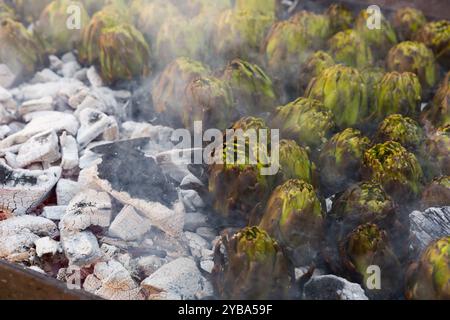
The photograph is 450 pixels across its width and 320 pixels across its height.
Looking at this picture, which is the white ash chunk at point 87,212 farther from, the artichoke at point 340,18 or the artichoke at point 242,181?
the artichoke at point 340,18

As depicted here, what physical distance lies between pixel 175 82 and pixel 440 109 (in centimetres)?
98

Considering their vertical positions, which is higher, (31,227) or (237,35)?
(237,35)

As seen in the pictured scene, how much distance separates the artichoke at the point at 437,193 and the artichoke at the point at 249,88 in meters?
0.69

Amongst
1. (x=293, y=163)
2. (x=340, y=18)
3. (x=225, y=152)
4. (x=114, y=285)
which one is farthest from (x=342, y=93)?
(x=114, y=285)

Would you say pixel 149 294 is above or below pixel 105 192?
below

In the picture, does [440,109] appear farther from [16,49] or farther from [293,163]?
[16,49]

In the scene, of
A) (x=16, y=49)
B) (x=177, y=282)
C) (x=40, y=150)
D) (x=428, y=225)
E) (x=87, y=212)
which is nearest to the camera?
(x=177, y=282)

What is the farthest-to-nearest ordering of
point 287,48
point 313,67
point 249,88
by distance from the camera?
point 287,48, point 313,67, point 249,88

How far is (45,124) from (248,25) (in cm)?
95

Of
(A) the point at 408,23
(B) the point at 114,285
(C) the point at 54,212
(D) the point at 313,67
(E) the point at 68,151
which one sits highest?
(A) the point at 408,23

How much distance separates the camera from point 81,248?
6.51 feet

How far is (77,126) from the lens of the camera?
251 cm

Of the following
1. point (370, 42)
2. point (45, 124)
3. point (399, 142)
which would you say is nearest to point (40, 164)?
point (45, 124)

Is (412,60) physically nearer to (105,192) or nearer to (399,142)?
(399,142)
